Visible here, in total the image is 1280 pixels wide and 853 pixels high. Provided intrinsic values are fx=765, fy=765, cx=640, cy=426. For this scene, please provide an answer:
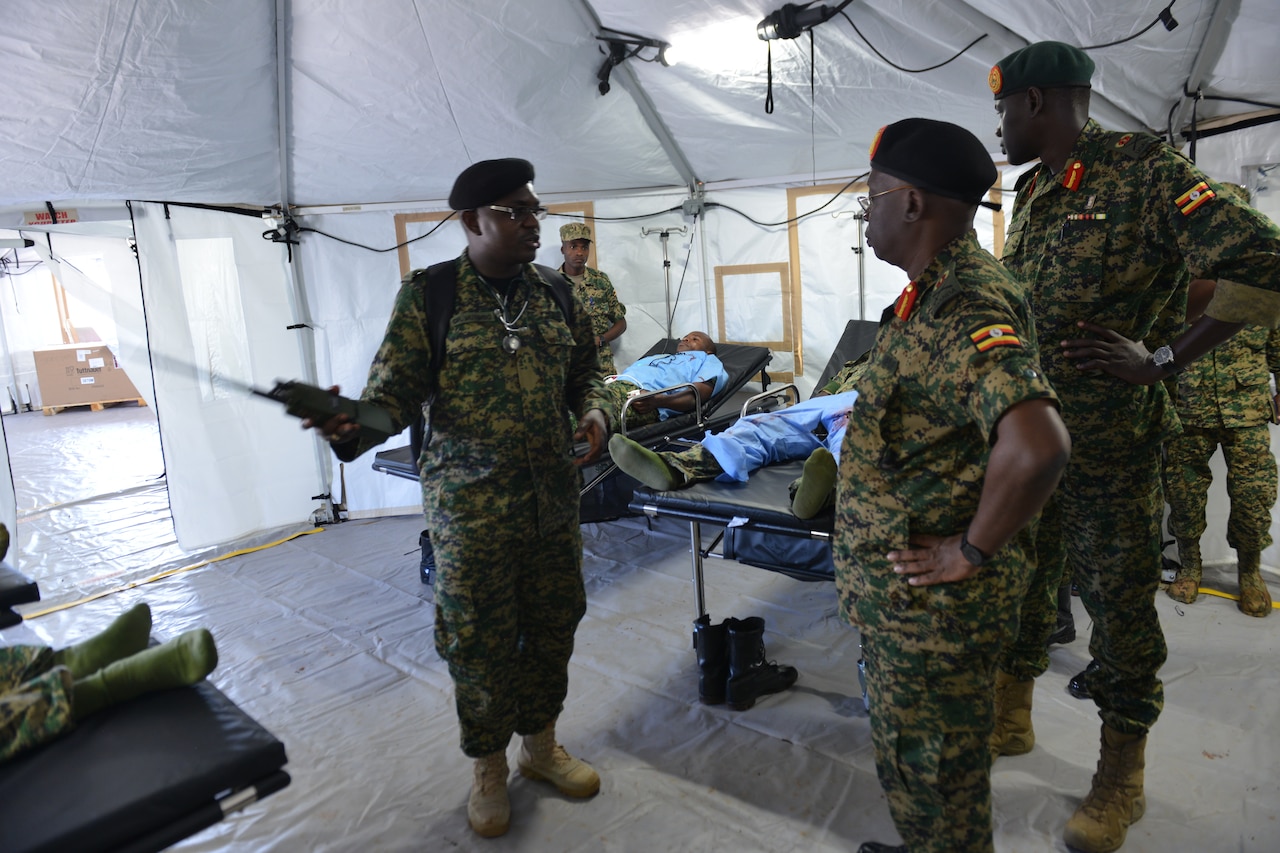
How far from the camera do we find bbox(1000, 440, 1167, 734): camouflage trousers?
1989mm

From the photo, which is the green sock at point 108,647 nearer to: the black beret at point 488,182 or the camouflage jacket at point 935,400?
the black beret at point 488,182

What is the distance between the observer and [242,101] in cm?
427

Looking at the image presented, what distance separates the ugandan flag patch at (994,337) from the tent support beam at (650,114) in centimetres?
383

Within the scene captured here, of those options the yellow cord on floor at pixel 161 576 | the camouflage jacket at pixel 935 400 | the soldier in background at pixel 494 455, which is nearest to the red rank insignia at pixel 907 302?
the camouflage jacket at pixel 935 400

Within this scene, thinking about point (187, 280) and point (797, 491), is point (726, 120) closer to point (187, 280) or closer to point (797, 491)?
point (797, 491)

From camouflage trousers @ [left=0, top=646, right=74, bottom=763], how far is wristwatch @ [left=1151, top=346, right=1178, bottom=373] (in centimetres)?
263

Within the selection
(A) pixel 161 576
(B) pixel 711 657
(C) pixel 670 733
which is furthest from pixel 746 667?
(A) pixel 161 576

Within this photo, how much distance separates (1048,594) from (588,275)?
4192 millimetres

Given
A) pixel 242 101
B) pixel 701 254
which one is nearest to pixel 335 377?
pixel 242 101

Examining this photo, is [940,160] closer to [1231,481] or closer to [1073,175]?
[1073,175]

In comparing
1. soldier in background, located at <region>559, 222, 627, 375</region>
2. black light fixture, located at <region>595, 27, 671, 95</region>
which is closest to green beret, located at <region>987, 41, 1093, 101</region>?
black light fixture, located at <region>595, 27, 671, 95</region>

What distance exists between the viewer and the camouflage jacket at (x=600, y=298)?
5.84 m

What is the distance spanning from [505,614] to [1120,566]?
1681 mm

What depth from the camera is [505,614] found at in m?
2.24
